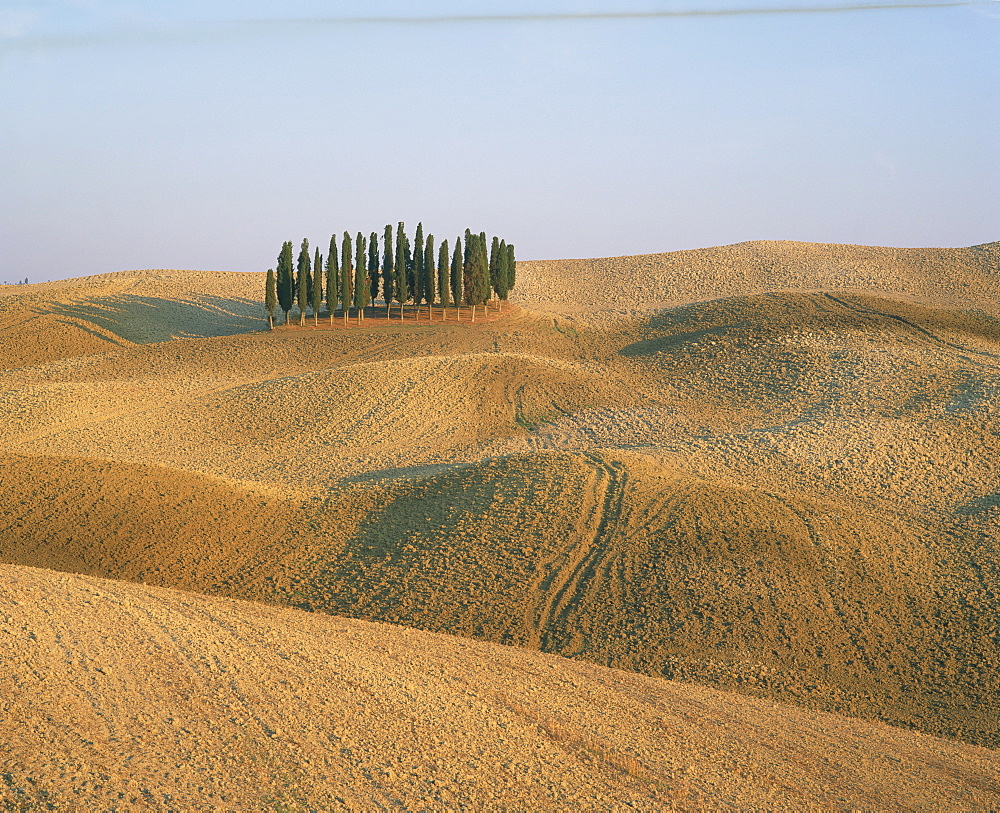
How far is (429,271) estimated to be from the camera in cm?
5250

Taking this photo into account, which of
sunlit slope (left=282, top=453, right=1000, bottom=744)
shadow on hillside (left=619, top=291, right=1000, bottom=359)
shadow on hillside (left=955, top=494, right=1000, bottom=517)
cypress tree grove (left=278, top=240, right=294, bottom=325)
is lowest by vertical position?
sunlit slope (left=282, top=453, right=1000, bottom=744)

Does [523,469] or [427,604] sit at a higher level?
[523,469]

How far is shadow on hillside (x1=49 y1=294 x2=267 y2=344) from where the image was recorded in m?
53.6

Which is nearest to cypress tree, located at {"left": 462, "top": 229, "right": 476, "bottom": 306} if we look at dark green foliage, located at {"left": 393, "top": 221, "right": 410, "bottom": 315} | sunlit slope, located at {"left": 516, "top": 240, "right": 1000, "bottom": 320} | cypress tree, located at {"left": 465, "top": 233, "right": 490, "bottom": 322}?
cypress tree, located at {"left": 465, "top": 233, "right": 490, "bottom": 322}

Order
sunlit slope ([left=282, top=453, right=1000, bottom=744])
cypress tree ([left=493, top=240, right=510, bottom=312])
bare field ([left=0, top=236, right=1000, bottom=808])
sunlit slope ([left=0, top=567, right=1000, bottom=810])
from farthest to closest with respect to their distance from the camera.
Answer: cypress tree ([left=493, top=240, right=510, bottom=312]), bare field ([left=0, top=236, right=1000, bottom=808]), sunlit slope ([left=282, top=453, right=1000, bottom=744]), sunlit slope ([left=0, top=567, right=1000, bottom=810])

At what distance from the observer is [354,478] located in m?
24.0

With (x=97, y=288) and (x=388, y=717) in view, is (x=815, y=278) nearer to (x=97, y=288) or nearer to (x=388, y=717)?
(x=97, y=288)

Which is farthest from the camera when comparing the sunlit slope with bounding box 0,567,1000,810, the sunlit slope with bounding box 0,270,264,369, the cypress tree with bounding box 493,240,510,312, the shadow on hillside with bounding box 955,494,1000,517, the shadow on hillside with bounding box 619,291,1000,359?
the cypress tree with bounding box 493,240,510,312

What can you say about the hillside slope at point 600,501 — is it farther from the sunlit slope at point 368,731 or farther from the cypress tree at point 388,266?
the cypress tree at point 388,266

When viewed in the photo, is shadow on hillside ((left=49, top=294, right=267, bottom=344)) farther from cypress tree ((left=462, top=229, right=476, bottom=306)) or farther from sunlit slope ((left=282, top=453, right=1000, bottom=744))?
sunlit slope ((left=282, top=453, right=1000, bottom=744))

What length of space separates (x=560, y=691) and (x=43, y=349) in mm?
45821

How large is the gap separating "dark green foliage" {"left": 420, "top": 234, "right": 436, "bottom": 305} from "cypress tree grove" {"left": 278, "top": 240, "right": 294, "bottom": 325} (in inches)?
323

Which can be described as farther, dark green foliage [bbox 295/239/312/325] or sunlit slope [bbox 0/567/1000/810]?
dark green foliage [bbox 295/239/312/325]

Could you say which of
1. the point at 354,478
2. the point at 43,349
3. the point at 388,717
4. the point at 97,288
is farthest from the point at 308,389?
the point at 97,288
